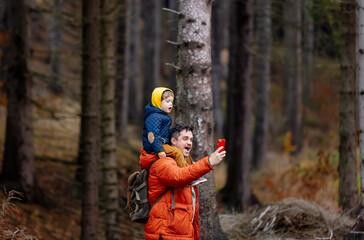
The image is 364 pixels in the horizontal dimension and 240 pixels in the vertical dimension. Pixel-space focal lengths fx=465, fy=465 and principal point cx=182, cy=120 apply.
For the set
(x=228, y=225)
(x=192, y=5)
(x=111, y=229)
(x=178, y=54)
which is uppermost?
(x=192, y=5)

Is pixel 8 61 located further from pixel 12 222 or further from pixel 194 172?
pixel 194 172

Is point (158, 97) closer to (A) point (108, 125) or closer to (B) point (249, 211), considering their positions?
(B) point (249, 211)

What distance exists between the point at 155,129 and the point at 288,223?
350 centimetres

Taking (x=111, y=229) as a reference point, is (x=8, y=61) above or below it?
above

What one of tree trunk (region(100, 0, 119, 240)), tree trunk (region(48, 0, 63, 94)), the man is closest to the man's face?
the man

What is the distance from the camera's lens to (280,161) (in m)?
17.6

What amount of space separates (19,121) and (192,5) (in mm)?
5419

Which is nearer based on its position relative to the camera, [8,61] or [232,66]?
[8,61]

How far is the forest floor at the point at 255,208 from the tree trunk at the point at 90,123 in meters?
0.49

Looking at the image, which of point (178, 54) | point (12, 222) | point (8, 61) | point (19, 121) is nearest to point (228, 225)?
point (178, 54)

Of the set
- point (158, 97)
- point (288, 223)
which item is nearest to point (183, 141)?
point (158, 97)

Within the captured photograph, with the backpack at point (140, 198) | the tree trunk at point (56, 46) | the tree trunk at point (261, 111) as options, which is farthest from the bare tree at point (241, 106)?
the backpack at point (140, 198)

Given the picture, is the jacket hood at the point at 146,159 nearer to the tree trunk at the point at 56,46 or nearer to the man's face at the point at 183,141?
the man's face at the point at 183,141

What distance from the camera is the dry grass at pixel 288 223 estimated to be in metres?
6.77
